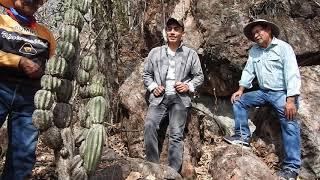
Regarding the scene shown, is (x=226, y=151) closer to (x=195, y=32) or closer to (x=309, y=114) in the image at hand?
(x=309, y=114)

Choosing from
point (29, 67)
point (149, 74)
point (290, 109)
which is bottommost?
point (290, 109)

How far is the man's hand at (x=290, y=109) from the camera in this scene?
15.1 feet

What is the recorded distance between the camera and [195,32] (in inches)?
254

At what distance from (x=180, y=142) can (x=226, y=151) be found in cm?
63

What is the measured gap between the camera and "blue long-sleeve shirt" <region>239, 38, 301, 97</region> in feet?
15.4

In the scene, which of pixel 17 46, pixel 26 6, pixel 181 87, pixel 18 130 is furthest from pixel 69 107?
pixel 181 87

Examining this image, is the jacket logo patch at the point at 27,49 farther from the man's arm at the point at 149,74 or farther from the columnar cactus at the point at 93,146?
the man's arm at the point at 149,74

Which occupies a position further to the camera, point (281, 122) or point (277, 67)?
point (277, 67)

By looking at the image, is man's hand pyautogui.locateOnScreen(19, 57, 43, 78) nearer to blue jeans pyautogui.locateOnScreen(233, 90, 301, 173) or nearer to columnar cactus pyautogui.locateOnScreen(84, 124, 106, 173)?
columnar cactus pyautogui.locateOnScreen(84, 124, 106, 173)

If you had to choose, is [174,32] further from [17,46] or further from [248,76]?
[17,46]

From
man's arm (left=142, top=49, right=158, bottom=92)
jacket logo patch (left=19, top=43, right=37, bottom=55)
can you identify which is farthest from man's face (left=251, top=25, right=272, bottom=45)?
jacket logo patch (left=19, top=43, right=37, bottom=55)

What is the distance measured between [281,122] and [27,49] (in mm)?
2963

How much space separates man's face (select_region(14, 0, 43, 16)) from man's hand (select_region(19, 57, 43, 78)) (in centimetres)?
46

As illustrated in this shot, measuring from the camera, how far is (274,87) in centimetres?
485
